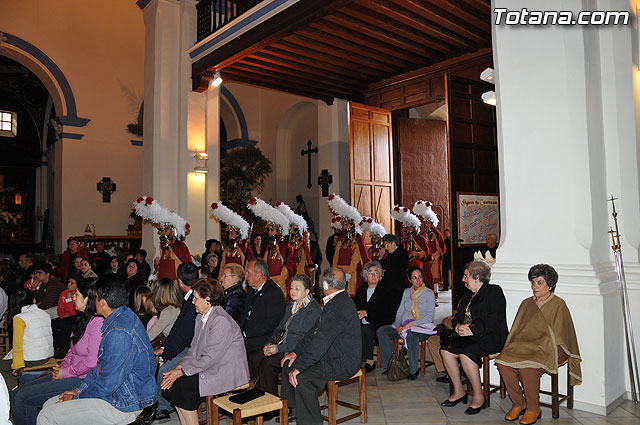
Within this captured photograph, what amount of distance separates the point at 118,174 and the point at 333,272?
12.2 metres

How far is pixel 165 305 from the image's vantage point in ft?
14.5

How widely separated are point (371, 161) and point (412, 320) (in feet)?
18.4

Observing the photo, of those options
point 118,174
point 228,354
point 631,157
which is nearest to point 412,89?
point 631,157

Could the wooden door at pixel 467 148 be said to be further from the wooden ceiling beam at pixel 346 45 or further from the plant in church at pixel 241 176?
the plant in church at pixel 241 176

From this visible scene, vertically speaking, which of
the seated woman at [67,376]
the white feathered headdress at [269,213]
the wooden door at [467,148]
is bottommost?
the seated woman at [67,376]

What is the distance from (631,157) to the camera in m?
4.43

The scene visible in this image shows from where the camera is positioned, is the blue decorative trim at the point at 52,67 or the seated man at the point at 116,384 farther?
the blue decorative trim at the point at 52,67

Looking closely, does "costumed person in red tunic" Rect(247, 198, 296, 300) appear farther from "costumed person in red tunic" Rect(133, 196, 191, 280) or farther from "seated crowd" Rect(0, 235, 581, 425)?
"seated crowd" Rect(0, 235, 581, 425)

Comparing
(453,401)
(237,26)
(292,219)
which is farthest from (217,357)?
(237,26)

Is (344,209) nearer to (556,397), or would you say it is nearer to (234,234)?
(234,234)

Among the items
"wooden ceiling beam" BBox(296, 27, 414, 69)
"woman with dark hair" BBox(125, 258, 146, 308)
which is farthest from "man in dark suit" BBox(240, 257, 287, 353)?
"wooden ceiling beam" BBox(296, 27, 414, 69)

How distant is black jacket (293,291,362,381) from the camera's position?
3.67 meters

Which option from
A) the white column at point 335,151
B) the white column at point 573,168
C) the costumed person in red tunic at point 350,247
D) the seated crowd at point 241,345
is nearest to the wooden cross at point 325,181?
the white column at point 335,151

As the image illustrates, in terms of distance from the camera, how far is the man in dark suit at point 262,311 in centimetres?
445
